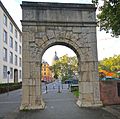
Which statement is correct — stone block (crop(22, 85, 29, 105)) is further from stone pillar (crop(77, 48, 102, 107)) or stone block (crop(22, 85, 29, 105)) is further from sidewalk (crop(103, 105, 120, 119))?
sidewalk (crop(103, 105, 120, 119))

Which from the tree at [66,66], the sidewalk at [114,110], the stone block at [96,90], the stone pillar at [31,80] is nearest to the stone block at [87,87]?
the stone block at [96,90]

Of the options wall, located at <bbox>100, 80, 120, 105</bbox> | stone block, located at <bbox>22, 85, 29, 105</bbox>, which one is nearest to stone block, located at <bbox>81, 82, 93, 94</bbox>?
wall, located at <bbox>100, 80, 120, 105</bbox>

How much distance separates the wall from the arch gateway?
0.61m

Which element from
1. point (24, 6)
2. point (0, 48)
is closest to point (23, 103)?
point (24, 6)

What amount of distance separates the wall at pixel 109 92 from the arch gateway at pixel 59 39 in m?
0.61

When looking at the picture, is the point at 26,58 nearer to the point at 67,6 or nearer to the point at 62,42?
the point at 62,42

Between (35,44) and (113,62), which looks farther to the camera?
(113,62)

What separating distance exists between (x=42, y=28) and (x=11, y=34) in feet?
129

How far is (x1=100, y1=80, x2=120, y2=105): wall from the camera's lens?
1630cm

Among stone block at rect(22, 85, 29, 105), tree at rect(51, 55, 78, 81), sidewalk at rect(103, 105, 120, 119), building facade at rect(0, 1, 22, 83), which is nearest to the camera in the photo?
sidewalk at rect(103, 105, 120, 119)

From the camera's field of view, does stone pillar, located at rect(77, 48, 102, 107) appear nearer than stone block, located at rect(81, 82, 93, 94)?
Yes

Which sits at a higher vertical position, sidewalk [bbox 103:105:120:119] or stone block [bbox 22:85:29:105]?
stone block [bbox 22:85:29:105]

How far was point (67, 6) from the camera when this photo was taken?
16.4 metres

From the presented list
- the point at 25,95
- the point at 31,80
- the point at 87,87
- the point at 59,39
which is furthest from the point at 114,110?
the point at 59,39
